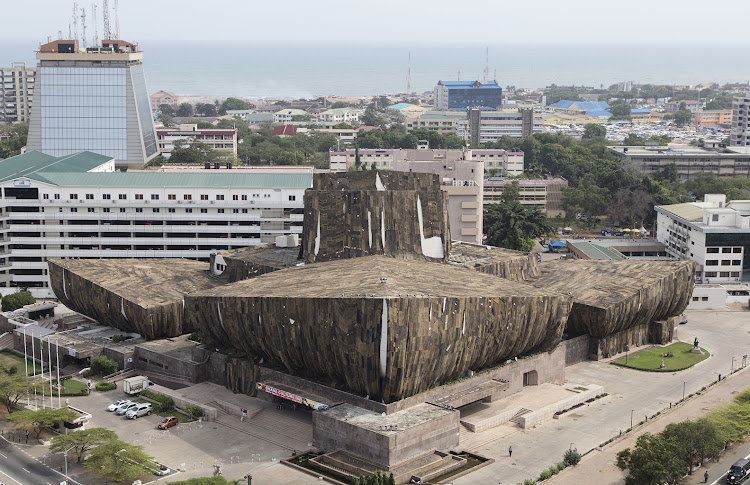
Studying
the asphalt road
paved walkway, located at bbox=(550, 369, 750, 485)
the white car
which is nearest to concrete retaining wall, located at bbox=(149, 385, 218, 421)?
the white car

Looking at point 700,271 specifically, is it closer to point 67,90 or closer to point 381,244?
point 381,244

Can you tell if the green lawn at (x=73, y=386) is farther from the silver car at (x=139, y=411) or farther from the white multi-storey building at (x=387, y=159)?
the white multi-storey building at (x=387, y=159)

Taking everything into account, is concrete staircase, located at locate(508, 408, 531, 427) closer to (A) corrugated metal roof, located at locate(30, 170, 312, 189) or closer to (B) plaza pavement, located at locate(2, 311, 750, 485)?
(B) plaza pavement, located at locate(2, 311, 750, 485)

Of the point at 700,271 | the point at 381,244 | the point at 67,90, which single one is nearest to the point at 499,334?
the point at 381,244

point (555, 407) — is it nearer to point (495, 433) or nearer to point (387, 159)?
point (495, 433)

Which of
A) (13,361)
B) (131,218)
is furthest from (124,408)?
(131,218)

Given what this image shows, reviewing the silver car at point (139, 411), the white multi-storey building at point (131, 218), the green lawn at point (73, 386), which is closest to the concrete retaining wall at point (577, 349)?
the silver car at point (139, 411)
